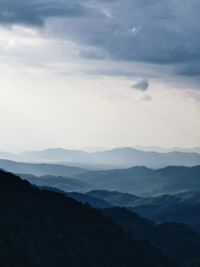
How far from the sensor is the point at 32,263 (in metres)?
193

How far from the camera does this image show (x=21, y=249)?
19950cm

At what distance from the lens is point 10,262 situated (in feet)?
593

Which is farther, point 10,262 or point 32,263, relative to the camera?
point 32,263

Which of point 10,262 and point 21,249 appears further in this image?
point 21,249

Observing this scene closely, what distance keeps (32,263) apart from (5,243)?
12.4 m

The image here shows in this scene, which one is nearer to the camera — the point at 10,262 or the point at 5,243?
the point at 10,262

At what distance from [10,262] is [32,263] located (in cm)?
1407

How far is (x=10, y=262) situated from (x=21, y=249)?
744 inches

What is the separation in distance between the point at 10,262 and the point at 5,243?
53.1 ft

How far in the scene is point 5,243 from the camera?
196 m
